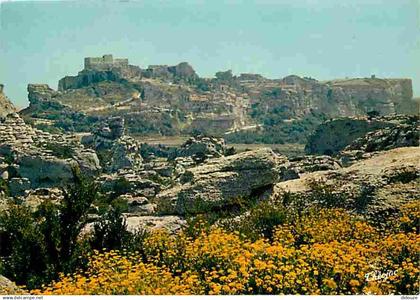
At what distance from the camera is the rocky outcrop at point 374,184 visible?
10.6m

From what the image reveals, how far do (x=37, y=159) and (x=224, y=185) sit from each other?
183 feet

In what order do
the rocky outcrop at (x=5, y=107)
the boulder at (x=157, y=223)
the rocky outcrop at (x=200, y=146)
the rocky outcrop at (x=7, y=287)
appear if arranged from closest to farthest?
the rocky outcrop at (x=7, y=287)
the boulder at (x=157, y=223)
the rocky outcrop at (x=200, y=146)
the rocky outcrop at (x=5, y=107)

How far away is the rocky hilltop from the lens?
124 m

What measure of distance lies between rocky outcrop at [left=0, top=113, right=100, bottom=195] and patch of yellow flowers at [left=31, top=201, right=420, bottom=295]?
160 ft

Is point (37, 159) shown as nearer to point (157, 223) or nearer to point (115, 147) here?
point (115, 147)

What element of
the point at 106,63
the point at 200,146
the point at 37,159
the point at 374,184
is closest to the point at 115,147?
the point at 37,159

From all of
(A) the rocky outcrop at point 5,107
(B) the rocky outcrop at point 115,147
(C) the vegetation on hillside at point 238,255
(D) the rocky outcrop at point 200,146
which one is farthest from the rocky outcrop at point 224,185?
(A) the rocky outcrop at point 5,107

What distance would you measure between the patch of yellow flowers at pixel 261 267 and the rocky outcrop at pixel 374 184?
4.38 feet

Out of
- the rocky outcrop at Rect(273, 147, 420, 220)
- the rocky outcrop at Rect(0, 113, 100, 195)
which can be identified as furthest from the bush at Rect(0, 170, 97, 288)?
the rocky outcrop at Rect(0, 113, 100, 195)

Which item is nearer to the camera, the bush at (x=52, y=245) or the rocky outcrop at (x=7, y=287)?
the rocky outcrop at (x=7, y=287)

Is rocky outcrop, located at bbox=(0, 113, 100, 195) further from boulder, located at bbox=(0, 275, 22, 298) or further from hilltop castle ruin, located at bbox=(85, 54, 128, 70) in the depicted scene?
hilltop castle ruin, located at bbox=(85, 54, 128, 70)

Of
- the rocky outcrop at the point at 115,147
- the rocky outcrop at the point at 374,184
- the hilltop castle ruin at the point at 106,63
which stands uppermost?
the hilltop castle ruin at the point at 106,63

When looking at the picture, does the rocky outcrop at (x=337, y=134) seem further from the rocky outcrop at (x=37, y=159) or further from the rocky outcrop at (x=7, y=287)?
the rocky outcrop at (x=7, y=287)

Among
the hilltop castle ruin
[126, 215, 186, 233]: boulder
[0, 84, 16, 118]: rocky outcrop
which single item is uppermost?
the hilltop castle ruin
